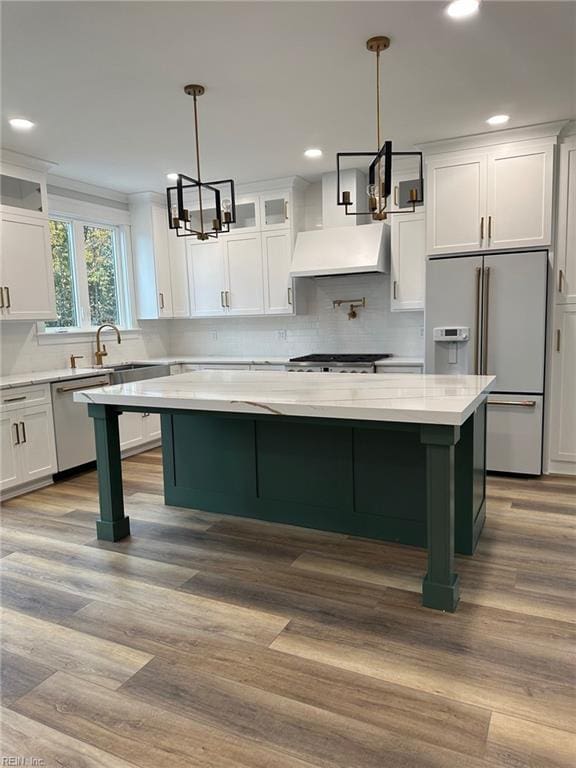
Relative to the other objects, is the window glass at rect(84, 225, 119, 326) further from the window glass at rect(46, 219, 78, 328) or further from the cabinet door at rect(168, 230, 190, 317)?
the cabinet door at rect(168, 230, 190, 317)

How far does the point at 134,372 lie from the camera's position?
4.76 m

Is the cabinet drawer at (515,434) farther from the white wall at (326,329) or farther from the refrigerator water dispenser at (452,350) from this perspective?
the white wall at (326,329)

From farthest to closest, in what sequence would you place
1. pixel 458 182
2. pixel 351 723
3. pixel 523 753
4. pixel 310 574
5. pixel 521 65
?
pixel 458 182
pixel 521 65
pixel 310 574
pixel 351 723
pixel 523 753

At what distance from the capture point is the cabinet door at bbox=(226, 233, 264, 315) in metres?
5.36

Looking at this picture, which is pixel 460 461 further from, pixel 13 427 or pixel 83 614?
pixel 13 427

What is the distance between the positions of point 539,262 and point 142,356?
4.11 metres

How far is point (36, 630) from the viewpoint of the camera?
2238mm

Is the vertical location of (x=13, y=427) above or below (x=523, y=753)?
above

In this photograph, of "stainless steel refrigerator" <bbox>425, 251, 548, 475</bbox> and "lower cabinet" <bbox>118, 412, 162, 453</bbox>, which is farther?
"lower cabinet" <bbox>118, 412, 162, 453</bbox>

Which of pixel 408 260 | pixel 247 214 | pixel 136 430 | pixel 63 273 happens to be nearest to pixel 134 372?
pixel 136 430

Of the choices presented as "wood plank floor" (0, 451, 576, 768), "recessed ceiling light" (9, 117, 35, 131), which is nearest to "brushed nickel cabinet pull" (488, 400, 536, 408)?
"wood plank floor" (0, 451, 576, 768)

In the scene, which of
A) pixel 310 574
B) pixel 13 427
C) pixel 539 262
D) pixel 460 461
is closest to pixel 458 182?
pixel 539 262

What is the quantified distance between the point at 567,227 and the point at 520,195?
0.42 meters

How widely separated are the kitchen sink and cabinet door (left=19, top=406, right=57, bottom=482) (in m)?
0.66
